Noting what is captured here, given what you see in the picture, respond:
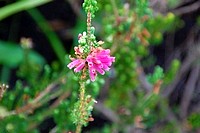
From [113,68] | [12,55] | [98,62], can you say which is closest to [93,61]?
[98,62]

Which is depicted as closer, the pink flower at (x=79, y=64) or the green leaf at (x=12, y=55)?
the pink flower at (x=79, y=64)

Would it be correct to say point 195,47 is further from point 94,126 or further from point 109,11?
point 109,11

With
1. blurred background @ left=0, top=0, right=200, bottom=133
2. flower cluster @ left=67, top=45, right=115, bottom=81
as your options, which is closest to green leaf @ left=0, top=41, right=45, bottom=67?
blurred background @ left=0, top=0, right=200, bottom=133

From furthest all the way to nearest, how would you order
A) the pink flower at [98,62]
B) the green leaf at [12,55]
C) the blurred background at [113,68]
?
the green leaf at [12,55]
the blurred background at [113,68]
the pink flower at [98,62]

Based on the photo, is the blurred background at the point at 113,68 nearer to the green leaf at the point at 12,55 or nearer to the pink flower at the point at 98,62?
the green leaf at the point at 12,55

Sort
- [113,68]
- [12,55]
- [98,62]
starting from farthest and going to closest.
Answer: [12,55] → [113,68] → [98,62]

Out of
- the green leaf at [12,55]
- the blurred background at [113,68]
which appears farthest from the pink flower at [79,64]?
the green leaf at [12,55]

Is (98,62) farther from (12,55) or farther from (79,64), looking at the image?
(12,55)
